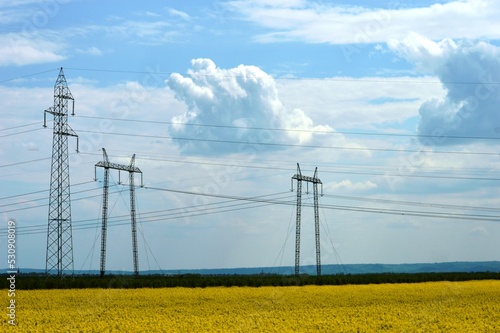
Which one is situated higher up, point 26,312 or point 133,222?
point 133,222

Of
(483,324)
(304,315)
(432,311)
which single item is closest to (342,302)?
(432,311)

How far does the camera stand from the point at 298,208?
96.1m

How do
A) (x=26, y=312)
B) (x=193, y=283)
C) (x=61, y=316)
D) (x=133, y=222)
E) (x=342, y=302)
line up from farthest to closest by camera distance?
1. (x=133, y=222)
2. (x=193, y=283)
3. (x=342, y=302)
4. (x=26, y=312)
5. (x=61, y=316)

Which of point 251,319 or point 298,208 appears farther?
point 298,208

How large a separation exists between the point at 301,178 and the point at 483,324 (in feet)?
207

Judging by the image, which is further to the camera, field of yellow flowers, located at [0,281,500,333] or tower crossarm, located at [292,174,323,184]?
tower crossarm, located at [292,174,323,184]

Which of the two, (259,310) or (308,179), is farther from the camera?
(308,179)

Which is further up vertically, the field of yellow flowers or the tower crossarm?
the tower crossarm

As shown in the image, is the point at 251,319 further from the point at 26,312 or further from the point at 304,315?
the point at 26,312

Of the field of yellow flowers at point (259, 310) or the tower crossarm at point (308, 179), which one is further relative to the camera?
the tower crossarm at point (308, 179)

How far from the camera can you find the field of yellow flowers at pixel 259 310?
39562 millimetres

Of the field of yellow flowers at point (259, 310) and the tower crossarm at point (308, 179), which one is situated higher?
the tower crossarm at point (308, 179)

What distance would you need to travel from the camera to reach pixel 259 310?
52781 mm

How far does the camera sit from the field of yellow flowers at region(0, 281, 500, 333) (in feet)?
130
